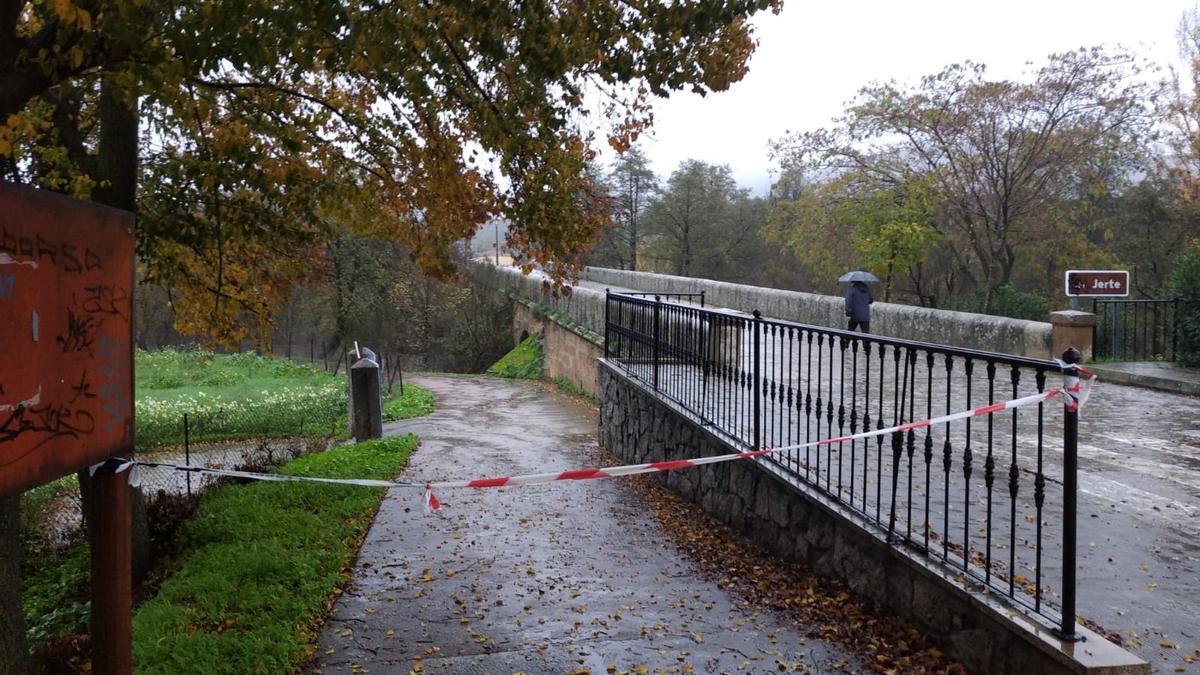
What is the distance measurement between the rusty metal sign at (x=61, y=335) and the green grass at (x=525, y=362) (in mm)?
24550

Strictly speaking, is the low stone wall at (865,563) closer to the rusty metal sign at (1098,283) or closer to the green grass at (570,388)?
the rusty metal sign at (1098,283)

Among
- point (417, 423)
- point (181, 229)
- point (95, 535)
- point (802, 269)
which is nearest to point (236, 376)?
point (417, 423)

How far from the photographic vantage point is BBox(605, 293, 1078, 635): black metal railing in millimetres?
3859

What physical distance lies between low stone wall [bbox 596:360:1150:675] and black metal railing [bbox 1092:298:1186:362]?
8724 millimetres

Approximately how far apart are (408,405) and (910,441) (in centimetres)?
1557

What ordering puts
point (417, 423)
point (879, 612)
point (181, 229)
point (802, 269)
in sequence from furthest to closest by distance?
point (802, 269)
point (417, 423)
point (181, 229)
point (879, 612)

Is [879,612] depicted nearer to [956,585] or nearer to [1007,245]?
[956,585]

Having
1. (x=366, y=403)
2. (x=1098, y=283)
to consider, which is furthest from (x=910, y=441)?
(x=1098, y=283)

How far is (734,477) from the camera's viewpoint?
22.6ft

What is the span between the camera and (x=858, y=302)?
16.2 metres

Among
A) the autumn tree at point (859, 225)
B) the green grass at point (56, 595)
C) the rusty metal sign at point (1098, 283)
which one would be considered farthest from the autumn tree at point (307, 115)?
the autumn tree at point (859, 225)

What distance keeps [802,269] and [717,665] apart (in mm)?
43501

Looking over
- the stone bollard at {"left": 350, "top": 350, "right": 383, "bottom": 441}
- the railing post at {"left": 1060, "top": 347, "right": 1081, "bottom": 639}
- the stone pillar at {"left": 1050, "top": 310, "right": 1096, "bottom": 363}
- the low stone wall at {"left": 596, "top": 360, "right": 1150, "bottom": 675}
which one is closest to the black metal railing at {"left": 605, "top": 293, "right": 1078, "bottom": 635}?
the railing post at {"left": 1060, "top": 347, "right": 1081, "bottom": 639}

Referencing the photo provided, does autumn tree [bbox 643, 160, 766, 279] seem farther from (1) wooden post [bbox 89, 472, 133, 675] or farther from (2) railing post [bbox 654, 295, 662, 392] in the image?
(1) wooden post [bbox 89, 472, 133, 675]
